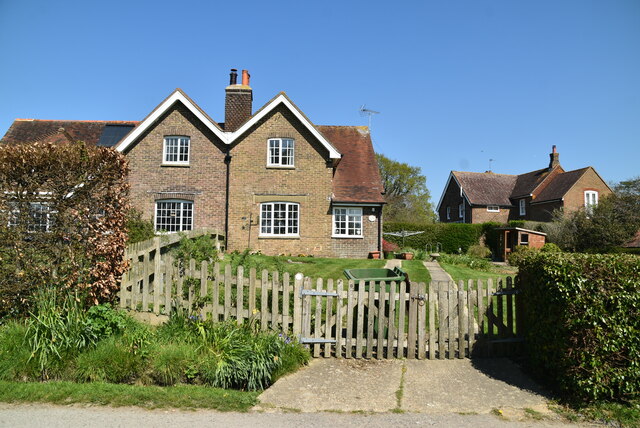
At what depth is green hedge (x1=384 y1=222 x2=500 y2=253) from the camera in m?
31.0

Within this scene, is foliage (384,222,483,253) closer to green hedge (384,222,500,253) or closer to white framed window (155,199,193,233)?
green hedge (384,222,500,253)

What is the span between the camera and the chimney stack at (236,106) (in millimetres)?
20375

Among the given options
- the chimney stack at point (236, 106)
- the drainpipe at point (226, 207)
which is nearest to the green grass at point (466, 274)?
the drainpipe at point (226, 207)

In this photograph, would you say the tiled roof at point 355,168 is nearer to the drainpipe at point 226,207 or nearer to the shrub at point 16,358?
the drainpipe at point 226,207

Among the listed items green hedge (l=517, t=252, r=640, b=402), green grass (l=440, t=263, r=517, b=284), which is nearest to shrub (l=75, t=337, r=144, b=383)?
green hedge (l=517, t=252, r=640, b=402)

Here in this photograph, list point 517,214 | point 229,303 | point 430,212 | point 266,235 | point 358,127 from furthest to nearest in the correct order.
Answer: point 430,212 < point 517,214 < point 358,127 < point 266,235 < point 229,303

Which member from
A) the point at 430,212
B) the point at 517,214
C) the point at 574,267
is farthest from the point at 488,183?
the point at 574,267

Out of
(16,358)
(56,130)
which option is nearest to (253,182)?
(56,130)

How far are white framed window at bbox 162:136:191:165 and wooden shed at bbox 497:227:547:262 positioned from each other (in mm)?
22175

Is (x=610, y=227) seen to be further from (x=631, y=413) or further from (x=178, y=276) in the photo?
(x=178, y=276)

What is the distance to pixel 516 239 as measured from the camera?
94.7ft

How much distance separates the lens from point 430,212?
60656 millimetres

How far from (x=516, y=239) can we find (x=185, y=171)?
23.2 meters

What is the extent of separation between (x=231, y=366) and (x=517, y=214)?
4258cm
